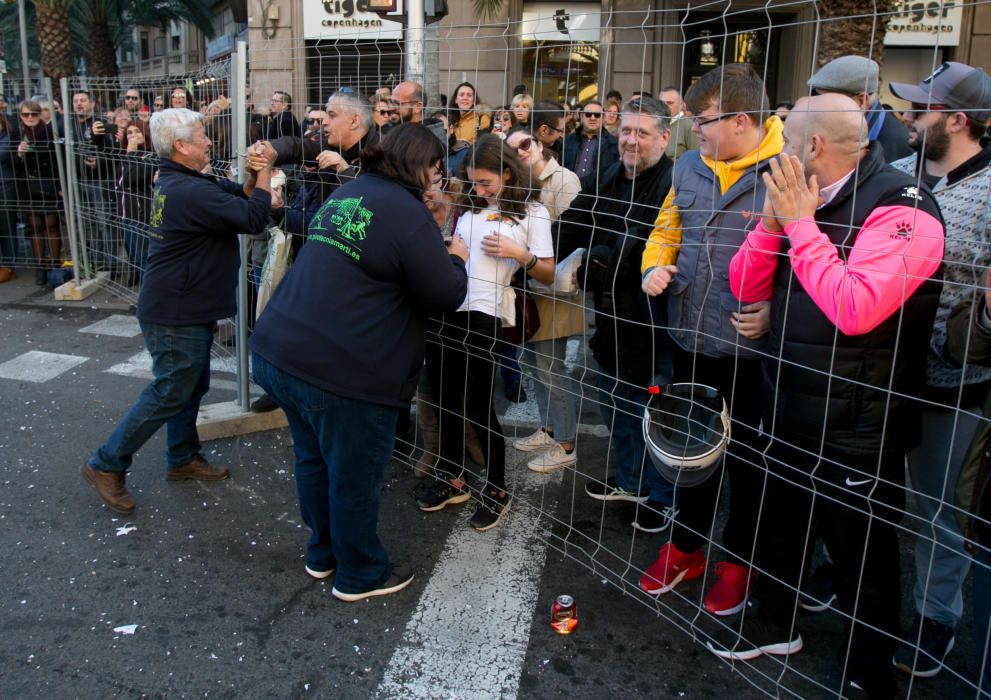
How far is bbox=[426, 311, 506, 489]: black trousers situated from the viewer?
4145 millimetres

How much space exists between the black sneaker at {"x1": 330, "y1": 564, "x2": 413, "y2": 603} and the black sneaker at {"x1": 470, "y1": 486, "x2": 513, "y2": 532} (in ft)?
1.88

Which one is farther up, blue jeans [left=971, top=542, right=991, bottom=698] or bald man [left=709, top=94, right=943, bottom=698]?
bald man [left=709, top=94, right=943, bottom=698]

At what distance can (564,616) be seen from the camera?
3.46m

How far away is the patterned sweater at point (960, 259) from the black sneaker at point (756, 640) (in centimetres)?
105

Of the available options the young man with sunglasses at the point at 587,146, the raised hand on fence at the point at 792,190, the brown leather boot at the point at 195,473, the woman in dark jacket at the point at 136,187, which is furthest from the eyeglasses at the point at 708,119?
the woman in dark jacket at the point at 136,187

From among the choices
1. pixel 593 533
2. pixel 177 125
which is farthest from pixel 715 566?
pixel 177 125

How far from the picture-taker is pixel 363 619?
3529mm

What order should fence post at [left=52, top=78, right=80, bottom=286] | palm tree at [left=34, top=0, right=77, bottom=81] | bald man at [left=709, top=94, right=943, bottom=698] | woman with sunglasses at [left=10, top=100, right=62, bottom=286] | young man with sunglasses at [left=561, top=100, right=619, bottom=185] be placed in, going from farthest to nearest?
palm tree at [left=34, top=0, right=77, bottom=81] → woman with sunglasses at [left=10, top=100, right=62, bottom=286] → fence post at [left=52, top=78, right=80, bottom=286] → young man with sunglasses at [left=561, top=100, right=619, bottom=185] → bald man at [left=709, top=94, right=943, bottom=698]

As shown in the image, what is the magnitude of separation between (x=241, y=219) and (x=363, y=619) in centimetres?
200

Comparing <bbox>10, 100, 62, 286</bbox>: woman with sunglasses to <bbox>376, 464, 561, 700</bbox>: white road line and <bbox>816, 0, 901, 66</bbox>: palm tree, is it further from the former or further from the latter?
<bbox>816, 0, 901, 66</bbox>: palm tree

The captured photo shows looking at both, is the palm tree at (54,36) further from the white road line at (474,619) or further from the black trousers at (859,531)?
the black trousers at (859,531)

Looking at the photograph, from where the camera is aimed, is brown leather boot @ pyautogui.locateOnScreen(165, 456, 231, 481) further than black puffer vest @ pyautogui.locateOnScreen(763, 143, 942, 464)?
Yes

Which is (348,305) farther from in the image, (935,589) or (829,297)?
(935,589)

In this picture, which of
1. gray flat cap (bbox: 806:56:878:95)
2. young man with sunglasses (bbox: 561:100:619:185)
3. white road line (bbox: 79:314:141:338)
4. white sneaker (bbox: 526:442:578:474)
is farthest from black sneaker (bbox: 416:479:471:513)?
white road line (bbox: 79:314:141:338)
